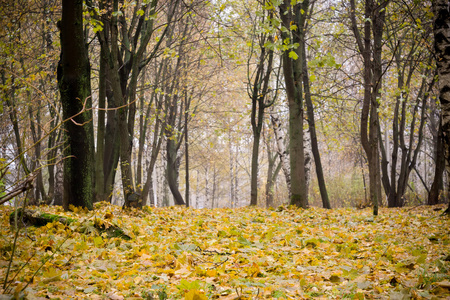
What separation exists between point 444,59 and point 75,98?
5.86m

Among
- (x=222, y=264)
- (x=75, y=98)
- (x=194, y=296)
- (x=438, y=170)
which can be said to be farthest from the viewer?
(x=438, y=170)

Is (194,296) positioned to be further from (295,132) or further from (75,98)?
(295,132)

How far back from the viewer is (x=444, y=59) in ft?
16.7

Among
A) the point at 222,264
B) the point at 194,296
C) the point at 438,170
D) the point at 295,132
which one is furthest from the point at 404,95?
the point at 194,296

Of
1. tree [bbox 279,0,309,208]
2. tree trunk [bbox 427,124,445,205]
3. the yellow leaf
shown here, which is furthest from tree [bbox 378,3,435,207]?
the yellow leaf

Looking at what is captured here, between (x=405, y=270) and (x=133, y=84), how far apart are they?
5853mm

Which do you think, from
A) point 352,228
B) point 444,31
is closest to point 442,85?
point 444,31

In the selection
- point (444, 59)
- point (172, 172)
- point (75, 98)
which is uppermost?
point (444, 59)

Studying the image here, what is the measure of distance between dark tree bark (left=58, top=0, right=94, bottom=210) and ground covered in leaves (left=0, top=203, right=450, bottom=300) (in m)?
0.62

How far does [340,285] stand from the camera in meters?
2.38

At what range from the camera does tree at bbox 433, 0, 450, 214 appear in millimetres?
4992

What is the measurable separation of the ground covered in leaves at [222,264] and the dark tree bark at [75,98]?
62 cm

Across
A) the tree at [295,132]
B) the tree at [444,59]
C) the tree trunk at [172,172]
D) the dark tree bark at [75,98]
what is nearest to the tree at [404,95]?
the tree at [444,59]

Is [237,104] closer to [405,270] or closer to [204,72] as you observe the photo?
[204,72]
